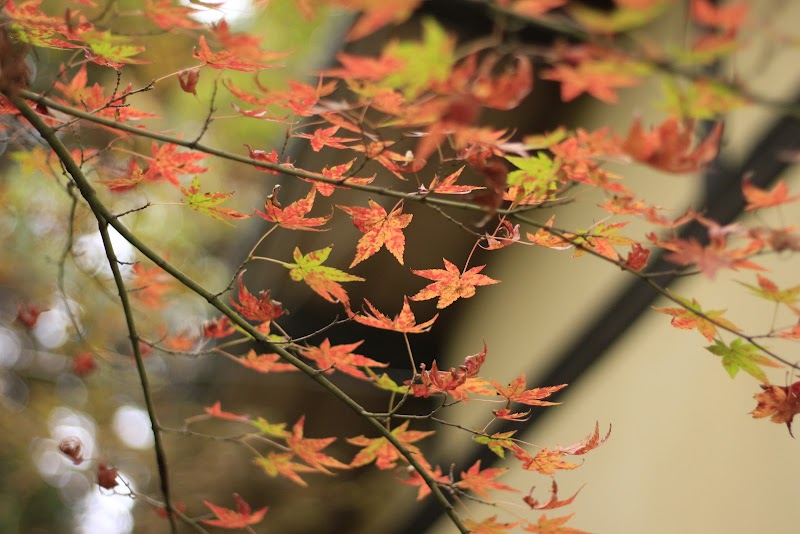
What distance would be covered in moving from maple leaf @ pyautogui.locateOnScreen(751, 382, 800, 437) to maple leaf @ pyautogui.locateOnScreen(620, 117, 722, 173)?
1.31ft

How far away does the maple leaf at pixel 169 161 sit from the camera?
102cm

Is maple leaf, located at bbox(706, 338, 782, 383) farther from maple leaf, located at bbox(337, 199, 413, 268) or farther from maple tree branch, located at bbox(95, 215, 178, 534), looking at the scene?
maple tree branch, located at bbox(95, 215, 178, 534)

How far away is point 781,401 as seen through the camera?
868 mm

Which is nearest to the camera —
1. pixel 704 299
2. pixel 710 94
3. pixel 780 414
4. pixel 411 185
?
pixel 710 94

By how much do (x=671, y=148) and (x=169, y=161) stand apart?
69 centimetres

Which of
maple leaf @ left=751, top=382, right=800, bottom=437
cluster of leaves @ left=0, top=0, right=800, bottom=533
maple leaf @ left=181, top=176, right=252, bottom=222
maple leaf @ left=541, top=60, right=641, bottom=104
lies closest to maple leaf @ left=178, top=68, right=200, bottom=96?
cluster of leaves @ left=0, top=0, right=800, bottom=533

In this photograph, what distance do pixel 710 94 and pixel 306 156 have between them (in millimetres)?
2141

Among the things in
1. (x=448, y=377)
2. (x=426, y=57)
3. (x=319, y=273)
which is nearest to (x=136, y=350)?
(x=319, y=273)

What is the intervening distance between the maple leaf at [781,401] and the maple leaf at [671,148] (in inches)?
15.7

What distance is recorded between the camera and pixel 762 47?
1.78 meters

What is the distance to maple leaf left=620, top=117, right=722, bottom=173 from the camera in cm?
58

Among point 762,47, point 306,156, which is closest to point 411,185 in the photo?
point 306,156

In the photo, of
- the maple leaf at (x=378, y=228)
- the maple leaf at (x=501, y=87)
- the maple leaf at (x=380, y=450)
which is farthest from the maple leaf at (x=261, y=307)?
the maple leaf at (x=501, y=87)

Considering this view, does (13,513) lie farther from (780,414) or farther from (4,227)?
(780,414)
